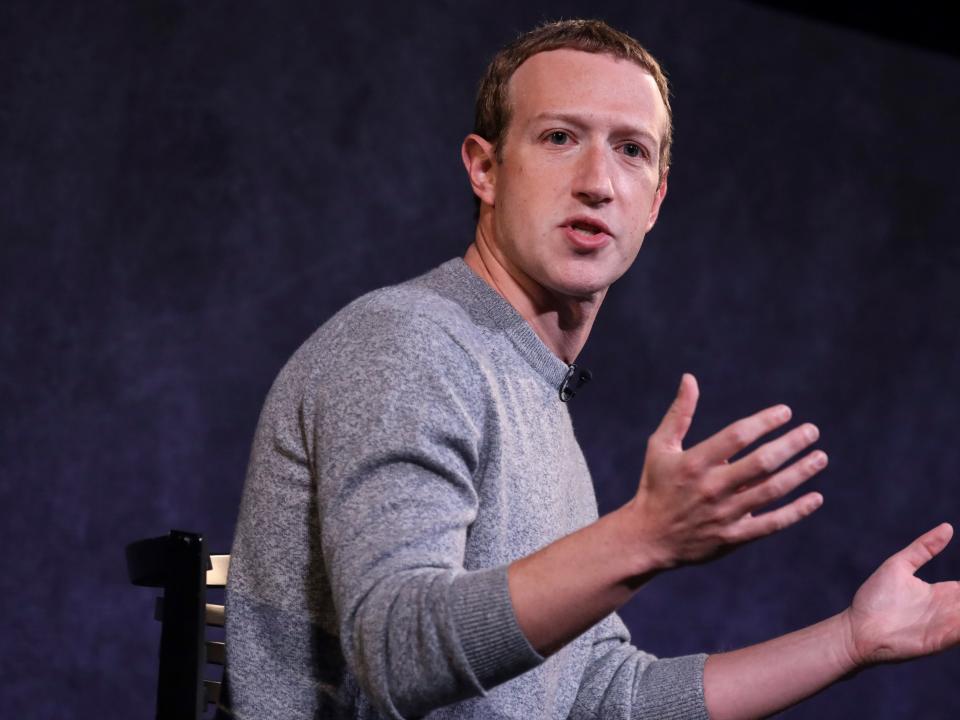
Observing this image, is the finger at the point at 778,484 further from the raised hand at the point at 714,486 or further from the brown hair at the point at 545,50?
the brown hair at the point at 545,50

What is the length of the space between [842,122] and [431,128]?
3.32 feet

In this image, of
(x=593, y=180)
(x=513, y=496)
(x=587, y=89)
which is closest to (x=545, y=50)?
(x=587, y=89)

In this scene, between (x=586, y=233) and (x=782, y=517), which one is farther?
(x=586, y=233)

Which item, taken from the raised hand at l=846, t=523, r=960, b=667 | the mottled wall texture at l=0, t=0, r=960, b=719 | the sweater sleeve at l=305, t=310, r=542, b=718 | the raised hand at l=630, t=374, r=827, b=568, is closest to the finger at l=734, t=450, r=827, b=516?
the raised hand at l=630, t=374, r=827, b=568

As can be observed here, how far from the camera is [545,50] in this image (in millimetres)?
1430

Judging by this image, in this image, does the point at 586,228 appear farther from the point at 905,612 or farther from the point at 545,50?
the point at 905,612

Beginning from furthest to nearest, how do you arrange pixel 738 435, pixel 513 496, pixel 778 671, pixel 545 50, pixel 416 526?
pixel 545 50, pixel 778 671, pixel 513 496, pixel 416 526, pixel 738 435

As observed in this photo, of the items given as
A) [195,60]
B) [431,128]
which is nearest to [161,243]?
[195,60]

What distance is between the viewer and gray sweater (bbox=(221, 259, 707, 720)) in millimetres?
893

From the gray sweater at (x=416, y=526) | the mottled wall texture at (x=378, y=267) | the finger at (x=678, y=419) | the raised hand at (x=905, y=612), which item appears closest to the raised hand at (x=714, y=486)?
the finger at (x=678, y=419)

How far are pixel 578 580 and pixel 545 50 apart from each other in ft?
2.52

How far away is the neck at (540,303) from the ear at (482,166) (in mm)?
52

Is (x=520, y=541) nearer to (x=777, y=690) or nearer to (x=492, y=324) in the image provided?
(x=492, y=324)

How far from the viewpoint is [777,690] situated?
4.31 ft
